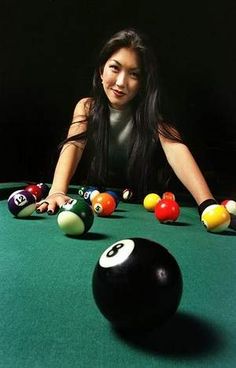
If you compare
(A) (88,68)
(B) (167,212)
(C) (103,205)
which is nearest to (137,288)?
(B) (167,212)

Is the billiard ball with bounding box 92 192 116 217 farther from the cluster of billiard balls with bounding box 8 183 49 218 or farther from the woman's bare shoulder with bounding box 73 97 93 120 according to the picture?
the woman's bare shoulder with bounding box 73 97 93 120

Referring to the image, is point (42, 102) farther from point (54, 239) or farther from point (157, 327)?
point (157, 327)

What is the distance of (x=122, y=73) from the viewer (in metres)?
3.29

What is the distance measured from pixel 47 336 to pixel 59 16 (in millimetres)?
4430

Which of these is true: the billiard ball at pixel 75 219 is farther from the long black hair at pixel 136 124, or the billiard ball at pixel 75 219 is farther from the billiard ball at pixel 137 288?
the long black hair at pixel 136 124

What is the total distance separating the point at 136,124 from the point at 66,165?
31.0 inches

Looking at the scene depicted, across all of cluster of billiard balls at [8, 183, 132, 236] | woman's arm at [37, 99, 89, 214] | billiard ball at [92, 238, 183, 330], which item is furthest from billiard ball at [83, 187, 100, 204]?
billiard ball at [92, 238, 183, 330]

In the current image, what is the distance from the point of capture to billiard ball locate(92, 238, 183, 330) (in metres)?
0.90

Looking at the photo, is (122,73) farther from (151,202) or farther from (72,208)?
(72,208)

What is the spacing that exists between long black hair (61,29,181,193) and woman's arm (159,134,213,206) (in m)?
0.10

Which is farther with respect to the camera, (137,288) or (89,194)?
(89,194)

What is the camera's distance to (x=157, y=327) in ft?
3.12

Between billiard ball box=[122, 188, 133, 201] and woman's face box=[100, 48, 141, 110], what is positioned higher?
woman's face box=[100, 48, 141, 110]

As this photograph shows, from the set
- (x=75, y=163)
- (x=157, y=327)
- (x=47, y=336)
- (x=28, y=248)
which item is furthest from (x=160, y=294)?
(x=75, y=163)
